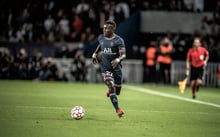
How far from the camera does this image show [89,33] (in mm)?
32844

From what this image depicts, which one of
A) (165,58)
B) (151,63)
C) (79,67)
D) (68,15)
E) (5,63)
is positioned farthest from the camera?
(68,15)

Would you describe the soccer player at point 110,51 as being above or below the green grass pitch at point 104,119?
above

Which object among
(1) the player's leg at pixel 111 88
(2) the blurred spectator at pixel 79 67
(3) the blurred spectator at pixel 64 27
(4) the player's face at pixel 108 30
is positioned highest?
(4) the player's face at pixel 108 30

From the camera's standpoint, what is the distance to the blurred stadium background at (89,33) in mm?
31344

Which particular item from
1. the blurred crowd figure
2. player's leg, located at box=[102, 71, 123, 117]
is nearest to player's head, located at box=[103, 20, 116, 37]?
player's leg, located at box=[102, 71, 123, 117]

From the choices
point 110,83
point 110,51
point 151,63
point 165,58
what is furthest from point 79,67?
point 110,83

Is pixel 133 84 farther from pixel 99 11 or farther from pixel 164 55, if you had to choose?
pixel 99 11

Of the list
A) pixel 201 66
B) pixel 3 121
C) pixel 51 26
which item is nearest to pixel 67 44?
pixel 51 26

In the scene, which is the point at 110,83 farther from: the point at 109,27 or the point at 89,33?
the point at 89,33

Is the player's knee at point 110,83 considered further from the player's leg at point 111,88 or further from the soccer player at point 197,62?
the soccer player at point 197,62

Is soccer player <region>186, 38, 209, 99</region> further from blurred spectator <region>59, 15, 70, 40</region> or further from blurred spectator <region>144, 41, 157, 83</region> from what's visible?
blurred spectator <region>59, 15, 70, 40</region>

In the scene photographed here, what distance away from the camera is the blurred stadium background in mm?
31344

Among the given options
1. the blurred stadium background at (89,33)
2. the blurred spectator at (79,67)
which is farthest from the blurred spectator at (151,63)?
the blurred spectator at (79,67)

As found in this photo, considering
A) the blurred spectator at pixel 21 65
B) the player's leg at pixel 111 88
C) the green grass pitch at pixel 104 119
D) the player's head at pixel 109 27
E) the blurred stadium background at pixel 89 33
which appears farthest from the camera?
the blurred stadium background at pixel 89 33
